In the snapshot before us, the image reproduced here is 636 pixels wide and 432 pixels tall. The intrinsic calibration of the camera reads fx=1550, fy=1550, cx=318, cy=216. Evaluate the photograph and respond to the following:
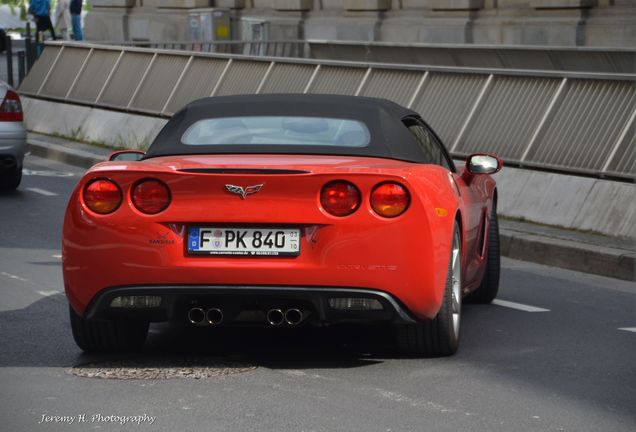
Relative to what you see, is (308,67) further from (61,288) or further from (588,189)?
(61,288)

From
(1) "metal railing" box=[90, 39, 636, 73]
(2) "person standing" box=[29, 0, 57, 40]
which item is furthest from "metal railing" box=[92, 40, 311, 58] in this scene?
(2) "person standing" box=[29, 0, 57, 40]

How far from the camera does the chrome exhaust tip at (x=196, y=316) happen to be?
23.7 feet

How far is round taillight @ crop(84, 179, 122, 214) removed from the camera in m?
7.21

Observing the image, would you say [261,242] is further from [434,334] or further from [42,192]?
[42,192]

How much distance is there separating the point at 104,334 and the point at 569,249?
511 cm

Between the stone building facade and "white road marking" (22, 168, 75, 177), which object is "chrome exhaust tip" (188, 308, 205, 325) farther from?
the stone building facade

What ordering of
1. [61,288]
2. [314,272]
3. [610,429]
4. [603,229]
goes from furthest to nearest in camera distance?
[603,229]
[61,288]
[314,272]
[610,429]

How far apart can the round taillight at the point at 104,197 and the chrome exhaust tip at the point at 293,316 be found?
3.08 ft

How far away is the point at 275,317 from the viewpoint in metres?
7.21

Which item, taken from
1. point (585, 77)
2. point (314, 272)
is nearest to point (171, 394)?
point (314, 272)

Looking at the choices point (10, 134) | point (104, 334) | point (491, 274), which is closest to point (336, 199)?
point (104, 334)

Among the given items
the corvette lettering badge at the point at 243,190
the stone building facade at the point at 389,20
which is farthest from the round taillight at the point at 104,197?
the stone building facade at the point at 389,20

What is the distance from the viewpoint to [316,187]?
7.01 meters

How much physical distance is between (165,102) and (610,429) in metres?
15.5
